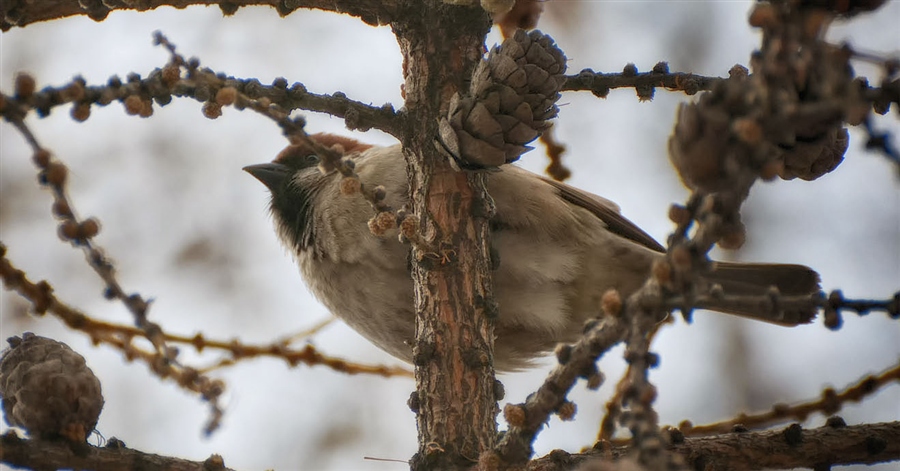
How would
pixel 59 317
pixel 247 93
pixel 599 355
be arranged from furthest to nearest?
pixel 247 93
pixel 59 317
pixel 599 355

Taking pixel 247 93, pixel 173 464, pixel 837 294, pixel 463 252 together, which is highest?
pixel 247 93

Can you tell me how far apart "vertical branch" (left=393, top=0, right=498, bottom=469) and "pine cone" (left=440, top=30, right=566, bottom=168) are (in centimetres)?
20

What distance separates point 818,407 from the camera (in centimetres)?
209

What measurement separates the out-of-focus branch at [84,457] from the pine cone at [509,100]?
86 cm

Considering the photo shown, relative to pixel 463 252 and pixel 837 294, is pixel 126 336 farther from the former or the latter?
pixel 837 294

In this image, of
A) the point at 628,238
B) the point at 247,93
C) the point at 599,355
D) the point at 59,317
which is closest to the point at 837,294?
the point at 599,355

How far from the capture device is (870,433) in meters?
2.14

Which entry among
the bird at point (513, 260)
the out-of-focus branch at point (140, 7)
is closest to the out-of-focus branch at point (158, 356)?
the out-of-focus branch at point (140, 7)

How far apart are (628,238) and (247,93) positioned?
1.83 m

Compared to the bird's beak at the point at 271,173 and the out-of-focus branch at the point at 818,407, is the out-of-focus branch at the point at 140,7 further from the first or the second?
the bird's beak at the point at 271,173

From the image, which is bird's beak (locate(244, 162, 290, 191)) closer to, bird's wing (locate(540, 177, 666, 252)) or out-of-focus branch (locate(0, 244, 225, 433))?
bird's wing (locate(540, 177, 666, 252))

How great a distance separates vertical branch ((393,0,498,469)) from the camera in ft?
6.76

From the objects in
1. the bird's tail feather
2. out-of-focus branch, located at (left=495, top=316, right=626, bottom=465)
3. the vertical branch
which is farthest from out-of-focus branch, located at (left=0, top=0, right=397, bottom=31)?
the bird's tail feather

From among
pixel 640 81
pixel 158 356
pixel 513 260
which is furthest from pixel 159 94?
pixel 513 260
